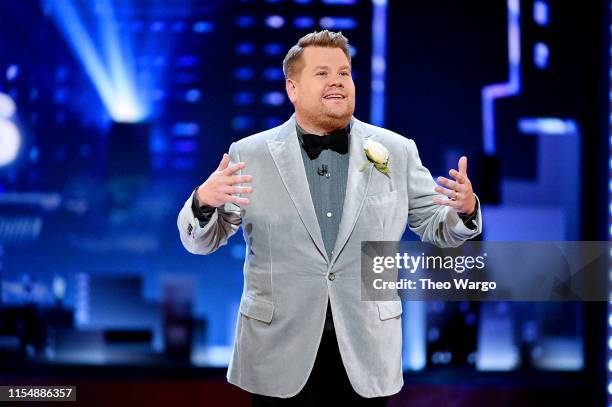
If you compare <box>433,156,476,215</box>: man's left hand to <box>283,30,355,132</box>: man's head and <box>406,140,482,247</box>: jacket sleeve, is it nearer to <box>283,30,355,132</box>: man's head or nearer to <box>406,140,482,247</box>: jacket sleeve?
<box>406,140,482,247</box>: jacket sleeve

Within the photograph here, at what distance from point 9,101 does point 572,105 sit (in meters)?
3.13

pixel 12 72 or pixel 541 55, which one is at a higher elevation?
pixel 541 55

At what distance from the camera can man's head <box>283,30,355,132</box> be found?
7.75ft

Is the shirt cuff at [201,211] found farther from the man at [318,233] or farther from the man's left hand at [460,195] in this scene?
the man's left hand at [460,195]

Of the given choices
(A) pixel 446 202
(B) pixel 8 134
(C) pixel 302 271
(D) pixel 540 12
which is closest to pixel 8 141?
(B) pixel 8 134

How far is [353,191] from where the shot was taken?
227cm

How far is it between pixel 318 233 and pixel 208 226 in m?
0.32

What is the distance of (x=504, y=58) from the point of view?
14.2ft

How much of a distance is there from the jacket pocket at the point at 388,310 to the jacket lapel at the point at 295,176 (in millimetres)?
220

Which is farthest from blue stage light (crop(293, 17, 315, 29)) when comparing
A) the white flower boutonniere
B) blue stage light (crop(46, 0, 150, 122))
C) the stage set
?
the white flower boutonniere

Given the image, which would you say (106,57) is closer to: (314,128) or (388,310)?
(314,128)

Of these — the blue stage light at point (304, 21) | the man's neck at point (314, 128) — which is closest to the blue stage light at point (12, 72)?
the blue stage light at point (304, 21)

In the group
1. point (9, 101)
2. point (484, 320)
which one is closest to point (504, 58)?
point (484, 320)

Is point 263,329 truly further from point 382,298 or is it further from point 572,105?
point 572,105
